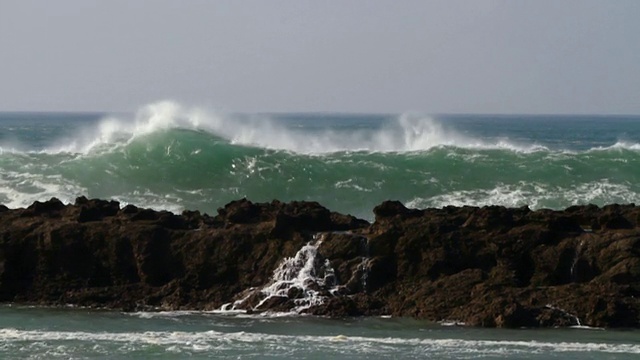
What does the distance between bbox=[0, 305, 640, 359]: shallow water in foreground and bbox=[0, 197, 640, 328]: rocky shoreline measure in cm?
45

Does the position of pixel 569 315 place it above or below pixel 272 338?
above

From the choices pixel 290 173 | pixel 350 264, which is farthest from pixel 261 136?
pixel 350 264

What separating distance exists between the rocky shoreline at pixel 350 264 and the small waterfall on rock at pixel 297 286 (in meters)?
0.02

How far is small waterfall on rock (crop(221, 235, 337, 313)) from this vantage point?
18.2m

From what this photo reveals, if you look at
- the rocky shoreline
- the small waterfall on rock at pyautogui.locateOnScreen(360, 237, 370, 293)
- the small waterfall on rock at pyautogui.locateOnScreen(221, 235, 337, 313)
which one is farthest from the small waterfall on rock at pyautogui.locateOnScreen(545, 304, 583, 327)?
the small waterfall on rock at pyautogui.locateOnScreen(221, 235, 337, 313)

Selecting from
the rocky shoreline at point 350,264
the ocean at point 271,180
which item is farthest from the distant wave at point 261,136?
the rocky shoreline at point 350,264

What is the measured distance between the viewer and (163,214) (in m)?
20.3

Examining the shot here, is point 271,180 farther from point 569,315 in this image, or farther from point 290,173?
point 569,315

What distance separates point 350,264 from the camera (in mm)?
18531

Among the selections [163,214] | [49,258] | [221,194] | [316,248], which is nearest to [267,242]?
[316,248]

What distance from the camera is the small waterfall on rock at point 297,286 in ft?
59.6

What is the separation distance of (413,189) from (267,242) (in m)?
13.5

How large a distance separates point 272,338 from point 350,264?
2.61 metres

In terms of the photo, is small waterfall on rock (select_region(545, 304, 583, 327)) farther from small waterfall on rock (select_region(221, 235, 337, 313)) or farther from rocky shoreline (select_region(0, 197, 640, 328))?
small waterfall on rock (select_region(221, 235, 337, 313))
